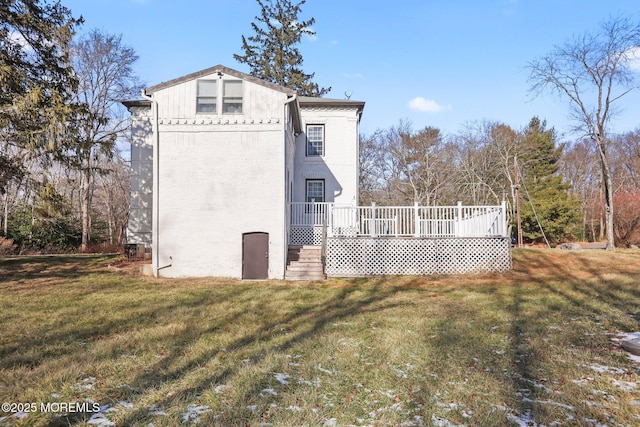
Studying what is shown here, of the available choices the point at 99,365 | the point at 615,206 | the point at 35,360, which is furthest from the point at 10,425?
the point at 615,206

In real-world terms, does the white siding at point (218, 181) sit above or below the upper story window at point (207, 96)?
below

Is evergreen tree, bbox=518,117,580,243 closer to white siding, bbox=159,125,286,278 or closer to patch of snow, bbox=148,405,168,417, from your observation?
white siding, bbox=159,125,286,278

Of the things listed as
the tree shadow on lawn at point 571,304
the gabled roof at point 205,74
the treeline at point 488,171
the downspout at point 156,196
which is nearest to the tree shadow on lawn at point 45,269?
the downspout at point 156,196

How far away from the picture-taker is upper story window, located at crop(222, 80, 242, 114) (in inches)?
492

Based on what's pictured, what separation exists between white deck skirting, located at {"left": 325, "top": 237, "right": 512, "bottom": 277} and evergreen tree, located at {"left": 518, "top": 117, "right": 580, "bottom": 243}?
21.3 meters

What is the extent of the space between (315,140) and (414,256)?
25.7 feet

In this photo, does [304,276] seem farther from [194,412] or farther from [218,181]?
[194,412]

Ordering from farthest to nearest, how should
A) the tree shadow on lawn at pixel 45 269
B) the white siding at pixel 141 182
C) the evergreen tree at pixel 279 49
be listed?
the evergreen tree at pixel 279 49
the white siding at pixel 141 182
the tree shadow on lawn at pixel 45 269

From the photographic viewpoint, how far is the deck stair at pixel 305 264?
12.5m

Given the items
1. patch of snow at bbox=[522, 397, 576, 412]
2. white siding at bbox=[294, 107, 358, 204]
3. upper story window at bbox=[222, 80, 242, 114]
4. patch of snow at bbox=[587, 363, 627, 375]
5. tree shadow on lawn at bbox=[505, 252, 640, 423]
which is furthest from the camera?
white siding at bbox=[294, 107, 358, 204]

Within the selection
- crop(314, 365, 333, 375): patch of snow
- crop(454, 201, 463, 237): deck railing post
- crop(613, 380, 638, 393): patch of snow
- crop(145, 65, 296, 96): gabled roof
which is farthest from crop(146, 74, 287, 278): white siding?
crop(613, 380, 638, 393): patch of snow

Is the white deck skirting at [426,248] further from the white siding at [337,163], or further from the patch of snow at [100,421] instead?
the patch of snow at [100,421]

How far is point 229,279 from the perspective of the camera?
1207cm

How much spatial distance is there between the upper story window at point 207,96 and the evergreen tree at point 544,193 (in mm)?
26965
